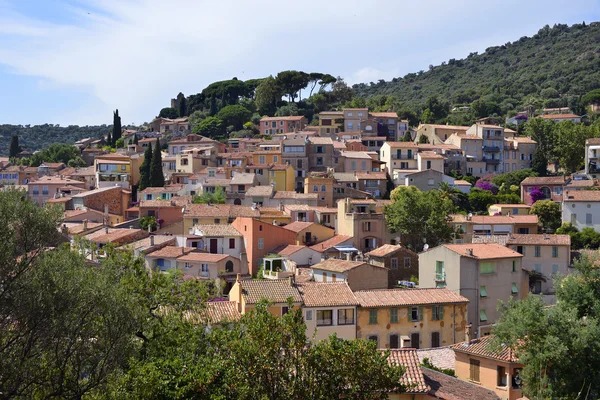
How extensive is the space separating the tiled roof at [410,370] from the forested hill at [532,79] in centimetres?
10417

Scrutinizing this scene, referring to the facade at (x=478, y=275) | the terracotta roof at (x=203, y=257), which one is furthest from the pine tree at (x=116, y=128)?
the facade at (x=478, y=275)

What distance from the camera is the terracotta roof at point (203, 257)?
50938 mm

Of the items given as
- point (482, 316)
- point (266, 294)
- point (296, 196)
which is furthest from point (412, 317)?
point (296, 196)

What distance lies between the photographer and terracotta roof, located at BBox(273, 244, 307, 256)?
5316 cm

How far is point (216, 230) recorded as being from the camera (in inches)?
2223

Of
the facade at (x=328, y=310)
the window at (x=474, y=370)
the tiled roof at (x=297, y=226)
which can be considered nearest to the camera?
the window at (x=474, y=370)

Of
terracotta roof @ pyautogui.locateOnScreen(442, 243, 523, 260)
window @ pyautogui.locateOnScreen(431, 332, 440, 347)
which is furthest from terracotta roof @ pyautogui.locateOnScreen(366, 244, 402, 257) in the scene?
window @ pyautogui.locateOnScreen(431, 332, 440, 347)

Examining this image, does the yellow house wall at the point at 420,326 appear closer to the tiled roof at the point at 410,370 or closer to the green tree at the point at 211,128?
the tiled roof at the point at 410,370

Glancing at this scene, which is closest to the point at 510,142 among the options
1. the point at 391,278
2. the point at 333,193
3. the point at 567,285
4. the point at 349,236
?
the point at 333,193

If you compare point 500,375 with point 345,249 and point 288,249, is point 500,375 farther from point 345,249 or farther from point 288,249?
point 288,249

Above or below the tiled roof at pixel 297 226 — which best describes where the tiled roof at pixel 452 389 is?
below

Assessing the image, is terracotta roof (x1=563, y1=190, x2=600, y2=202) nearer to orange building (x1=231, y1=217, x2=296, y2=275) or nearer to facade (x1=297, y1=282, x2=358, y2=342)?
orange building (x1=231, y1=217, x2=296, y2=275)

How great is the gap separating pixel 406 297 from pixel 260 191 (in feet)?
107

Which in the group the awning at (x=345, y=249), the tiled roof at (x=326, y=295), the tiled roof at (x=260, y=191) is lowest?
the awning at (x=345, y=249)
